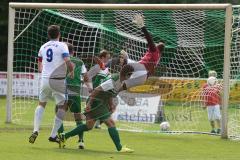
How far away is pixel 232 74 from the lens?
59.8 ft

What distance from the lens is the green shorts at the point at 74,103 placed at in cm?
1496

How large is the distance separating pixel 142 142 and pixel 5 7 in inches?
1081

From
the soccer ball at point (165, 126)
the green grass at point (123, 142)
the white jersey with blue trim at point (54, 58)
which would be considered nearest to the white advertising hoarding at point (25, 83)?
the green grass at point (123, 142)

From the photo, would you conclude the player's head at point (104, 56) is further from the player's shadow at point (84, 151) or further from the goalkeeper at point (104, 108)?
the player's shadow at point (84, 151)

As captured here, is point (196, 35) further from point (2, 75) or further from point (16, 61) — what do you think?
point (2, 75)

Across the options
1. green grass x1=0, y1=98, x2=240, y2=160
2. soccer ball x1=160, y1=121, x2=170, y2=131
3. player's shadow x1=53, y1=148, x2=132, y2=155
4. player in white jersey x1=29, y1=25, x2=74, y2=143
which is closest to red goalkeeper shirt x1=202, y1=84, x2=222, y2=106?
soccer ball x1=160, y1=121, x2=170, y2=131

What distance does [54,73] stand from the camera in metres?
14.1

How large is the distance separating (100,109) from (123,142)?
2.49m

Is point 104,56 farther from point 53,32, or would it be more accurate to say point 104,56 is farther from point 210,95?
point 210,95

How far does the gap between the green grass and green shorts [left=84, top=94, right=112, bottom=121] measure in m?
Result: 0.61

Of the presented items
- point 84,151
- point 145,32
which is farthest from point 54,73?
point 145,32

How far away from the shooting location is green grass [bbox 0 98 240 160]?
13.0m

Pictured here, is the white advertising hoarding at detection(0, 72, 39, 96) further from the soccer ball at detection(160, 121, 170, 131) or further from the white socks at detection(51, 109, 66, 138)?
the white socks at detection(51, 109, 66, 138)

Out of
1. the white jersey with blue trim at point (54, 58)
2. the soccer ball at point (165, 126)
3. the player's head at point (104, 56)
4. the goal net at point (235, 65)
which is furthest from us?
the soccer ball at point (165, 126)
